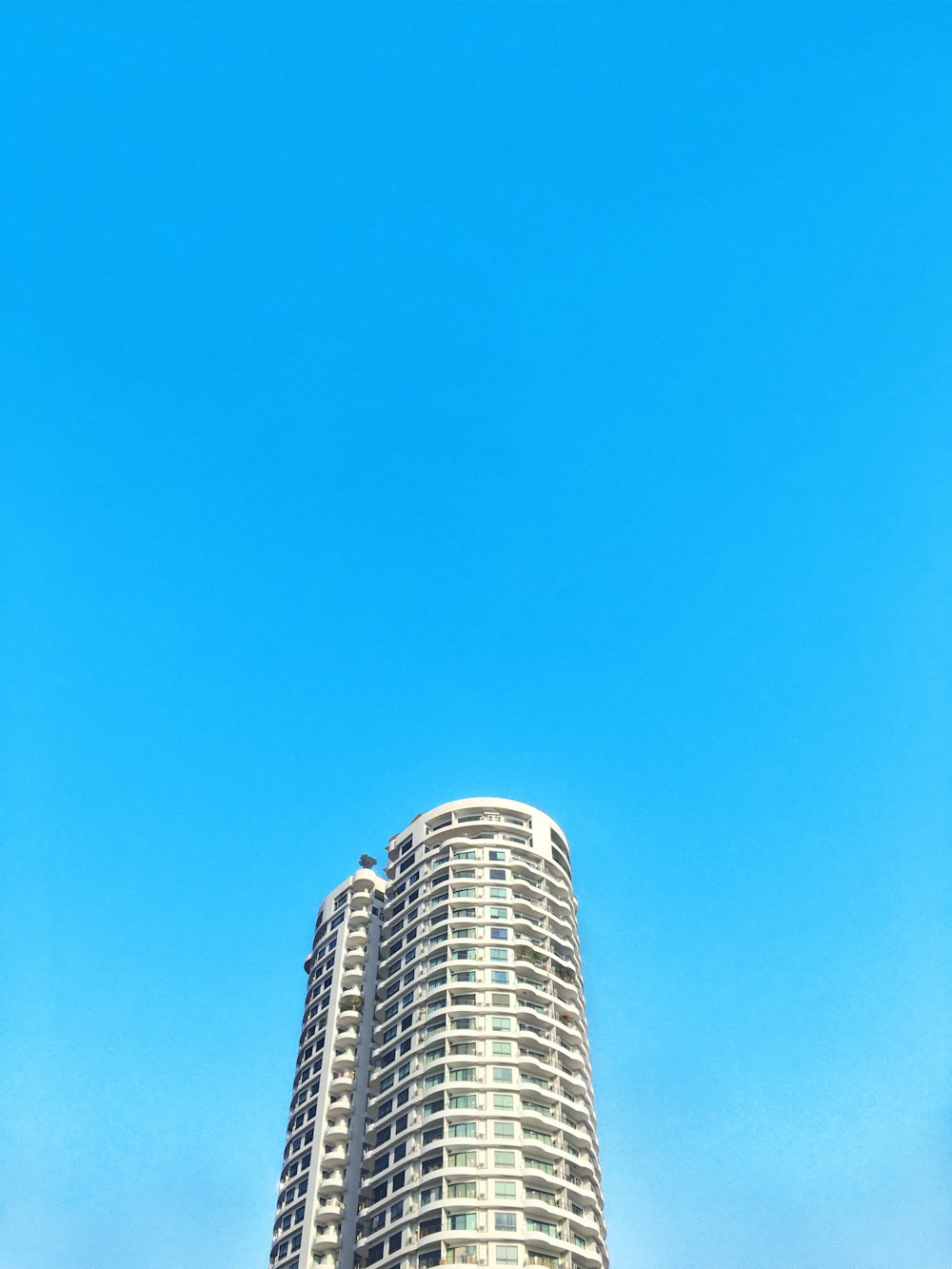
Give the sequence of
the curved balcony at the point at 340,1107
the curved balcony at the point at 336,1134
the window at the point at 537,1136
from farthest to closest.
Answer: the curved balcony at the point at 340,1107
the curved balcony at the point at 336,1134
the window at the point at 537,1136

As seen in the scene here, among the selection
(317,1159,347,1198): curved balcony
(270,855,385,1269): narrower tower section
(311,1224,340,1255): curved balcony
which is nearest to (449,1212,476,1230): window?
(270,855,385,1269): narrower tower section

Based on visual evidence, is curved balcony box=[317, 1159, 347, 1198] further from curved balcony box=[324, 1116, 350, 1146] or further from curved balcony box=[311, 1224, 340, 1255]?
curved balcony box=[311, 1224, 340, 1255]

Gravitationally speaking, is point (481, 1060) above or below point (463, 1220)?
above

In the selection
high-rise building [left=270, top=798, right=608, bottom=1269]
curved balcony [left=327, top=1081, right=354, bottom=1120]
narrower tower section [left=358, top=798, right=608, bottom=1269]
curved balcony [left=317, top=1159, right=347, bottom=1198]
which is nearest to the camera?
narrower tower section [left=358, top=798, right=608, bottom=1269]

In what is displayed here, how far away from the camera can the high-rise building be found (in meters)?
73.9

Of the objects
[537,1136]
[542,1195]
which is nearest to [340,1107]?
[537,1136]

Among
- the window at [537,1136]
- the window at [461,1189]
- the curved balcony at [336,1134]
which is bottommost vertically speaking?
the window at [461,1189]

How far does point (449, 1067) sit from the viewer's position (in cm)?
8100

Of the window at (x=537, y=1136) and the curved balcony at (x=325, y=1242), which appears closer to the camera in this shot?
the window at (x=537, y=1136)

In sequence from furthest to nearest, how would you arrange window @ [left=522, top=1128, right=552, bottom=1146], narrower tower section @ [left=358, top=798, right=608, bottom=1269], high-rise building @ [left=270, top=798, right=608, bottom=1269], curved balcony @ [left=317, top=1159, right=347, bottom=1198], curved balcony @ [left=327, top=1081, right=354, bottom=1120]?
curved balcony @ [left=327, top=1081, right=354, bottom=1120] < curved balcony @ [left=317, top=1159, right=347, bottom=1198] < window @ [left=522, top=1128, right=552, bottom=1146] < high-rise building @ [left=270, top=798, right=608, bottom=1269] < narrower tower section @ [left=358, top=798, right=608, bottom=1269]

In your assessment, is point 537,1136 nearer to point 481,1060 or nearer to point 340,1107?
point 481,1060

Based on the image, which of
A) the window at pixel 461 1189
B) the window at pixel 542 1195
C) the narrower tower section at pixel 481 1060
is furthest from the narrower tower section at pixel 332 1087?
the window at pixel 542 1195

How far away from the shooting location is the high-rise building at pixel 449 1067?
2911 inches

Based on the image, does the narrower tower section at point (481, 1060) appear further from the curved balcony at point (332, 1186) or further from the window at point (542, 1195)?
the curved balcony at point (332, 1186)
